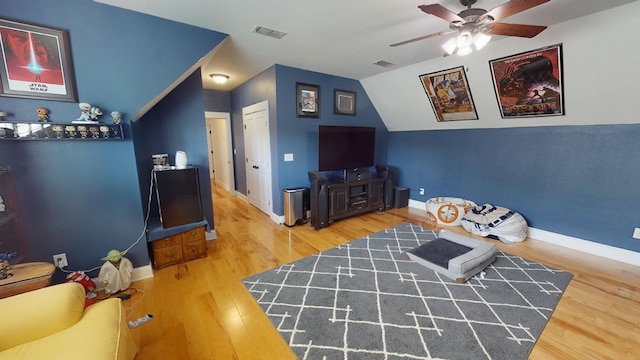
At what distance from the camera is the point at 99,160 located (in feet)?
7.16

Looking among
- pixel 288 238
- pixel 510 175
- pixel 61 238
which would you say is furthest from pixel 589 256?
pixel 61 238

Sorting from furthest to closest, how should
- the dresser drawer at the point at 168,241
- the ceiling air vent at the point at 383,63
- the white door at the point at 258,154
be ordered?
the white door at the point at 258,154
the ceiling air vent at the point at 383,63
the dresser drawer at the point at 168,241

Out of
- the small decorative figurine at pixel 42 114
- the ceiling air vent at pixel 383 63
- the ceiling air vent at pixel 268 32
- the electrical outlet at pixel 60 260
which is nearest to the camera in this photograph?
the small decorative figurine at pixel 42 114

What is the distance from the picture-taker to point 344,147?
425 cm

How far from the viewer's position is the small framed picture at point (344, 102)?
14.5ft

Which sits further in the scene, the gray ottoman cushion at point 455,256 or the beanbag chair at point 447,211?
the beanbag chair at point 447,211

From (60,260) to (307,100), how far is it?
3.56 meters

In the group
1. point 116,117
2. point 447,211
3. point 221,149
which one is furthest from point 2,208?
point 447,211

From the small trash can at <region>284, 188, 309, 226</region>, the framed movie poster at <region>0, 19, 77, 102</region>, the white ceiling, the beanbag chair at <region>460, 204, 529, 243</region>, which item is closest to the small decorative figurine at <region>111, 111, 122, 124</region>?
the framed movie poster at <region>0, 19, 77, 102</region>

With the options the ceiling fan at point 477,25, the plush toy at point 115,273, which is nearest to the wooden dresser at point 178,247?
the plush toy at point 115,273

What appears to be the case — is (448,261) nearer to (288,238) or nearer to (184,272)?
(288,238)

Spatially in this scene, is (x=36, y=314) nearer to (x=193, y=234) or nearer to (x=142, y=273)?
(x=142, y=273)

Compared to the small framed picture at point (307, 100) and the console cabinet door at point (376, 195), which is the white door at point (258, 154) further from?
the console cabinet door at point (376, 195)

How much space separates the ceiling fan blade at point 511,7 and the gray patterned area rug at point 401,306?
234cm
